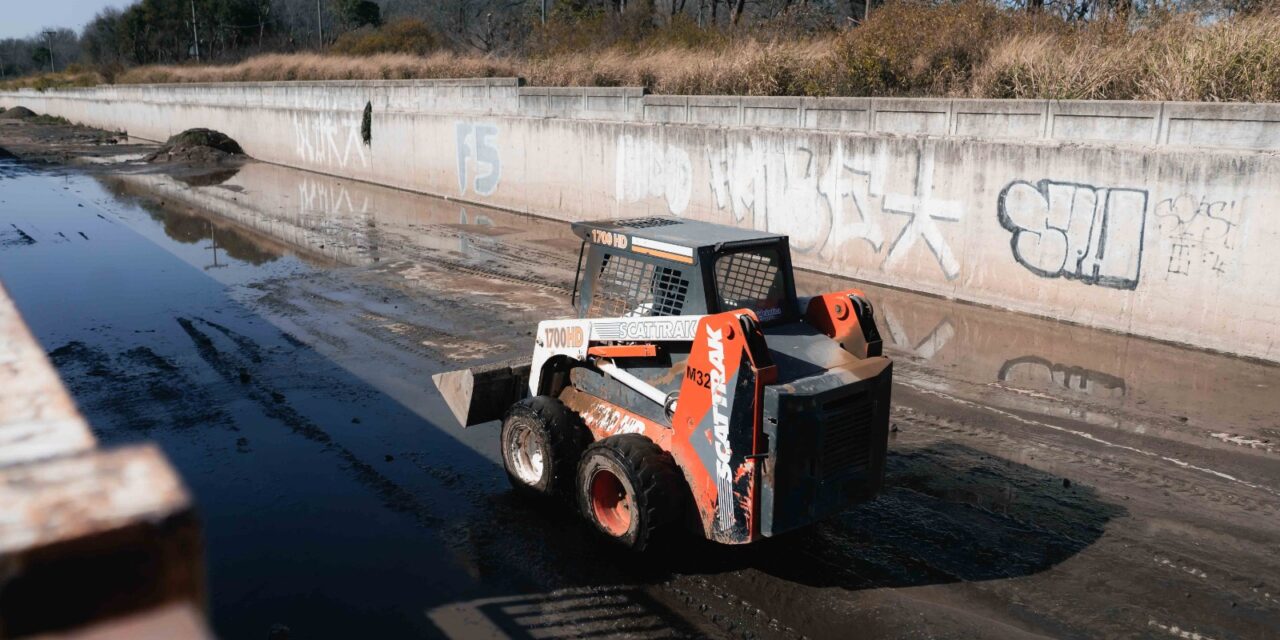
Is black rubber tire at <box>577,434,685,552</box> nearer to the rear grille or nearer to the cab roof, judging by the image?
the rear grille

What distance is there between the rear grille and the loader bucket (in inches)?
125

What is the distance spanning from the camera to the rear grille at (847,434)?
21.1 ft

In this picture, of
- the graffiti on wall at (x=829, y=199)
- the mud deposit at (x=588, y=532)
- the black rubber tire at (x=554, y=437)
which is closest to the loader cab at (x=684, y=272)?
the black rubber tire at (x=554, y=437)

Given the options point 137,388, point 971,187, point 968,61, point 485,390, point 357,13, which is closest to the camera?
point 485,390

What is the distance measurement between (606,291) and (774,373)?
2064 millimetres

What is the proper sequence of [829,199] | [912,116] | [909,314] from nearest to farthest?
[909,314], [912,116], [829,199]

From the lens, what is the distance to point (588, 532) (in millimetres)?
7523

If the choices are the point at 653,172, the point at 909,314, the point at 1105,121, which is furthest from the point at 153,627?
the point at 653,172

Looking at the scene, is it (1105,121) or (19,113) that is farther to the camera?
(19,113)

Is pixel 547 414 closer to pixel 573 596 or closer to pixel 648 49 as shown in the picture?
pixel 573 596

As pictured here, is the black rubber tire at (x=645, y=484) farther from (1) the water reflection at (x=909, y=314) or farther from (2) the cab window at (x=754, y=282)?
(1) the water reflection at (x=909, y=314)

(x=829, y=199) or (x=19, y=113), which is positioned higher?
(x=19, y=113)

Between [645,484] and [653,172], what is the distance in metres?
14.6

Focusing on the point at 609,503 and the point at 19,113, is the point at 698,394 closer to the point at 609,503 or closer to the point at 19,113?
the point at 609,503
